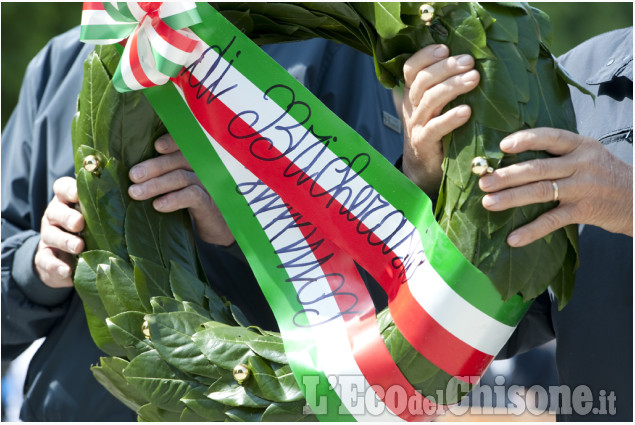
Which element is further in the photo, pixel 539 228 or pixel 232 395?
pixel 232 395

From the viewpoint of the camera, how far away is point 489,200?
1.13m

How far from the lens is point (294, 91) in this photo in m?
1.38

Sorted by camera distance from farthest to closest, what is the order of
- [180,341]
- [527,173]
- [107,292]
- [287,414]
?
1. [107,292]
2. [180,341]
3. [287,414]
4. [527,173]

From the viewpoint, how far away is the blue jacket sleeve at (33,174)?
1794 mm

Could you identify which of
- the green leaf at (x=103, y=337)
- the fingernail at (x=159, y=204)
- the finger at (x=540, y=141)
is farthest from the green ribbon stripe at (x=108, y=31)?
the finger at (x=540, y=141)

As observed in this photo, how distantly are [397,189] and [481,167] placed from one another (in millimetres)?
182

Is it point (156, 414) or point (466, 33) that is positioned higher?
point (466, 33)

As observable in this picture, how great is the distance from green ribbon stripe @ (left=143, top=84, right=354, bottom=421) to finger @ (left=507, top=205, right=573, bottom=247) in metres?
0.38

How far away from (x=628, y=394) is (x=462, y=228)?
1.71 ft

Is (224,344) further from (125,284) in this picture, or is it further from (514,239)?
(514,239)

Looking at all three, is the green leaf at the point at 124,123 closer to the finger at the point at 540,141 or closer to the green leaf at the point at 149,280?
the green leaf at the point at 149,280

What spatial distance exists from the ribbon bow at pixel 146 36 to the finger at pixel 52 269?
411mm

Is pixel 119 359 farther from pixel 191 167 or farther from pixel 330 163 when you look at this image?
pixel 330 163

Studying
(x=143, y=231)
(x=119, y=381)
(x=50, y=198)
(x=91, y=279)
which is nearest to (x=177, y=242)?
(x=143, y=231)
